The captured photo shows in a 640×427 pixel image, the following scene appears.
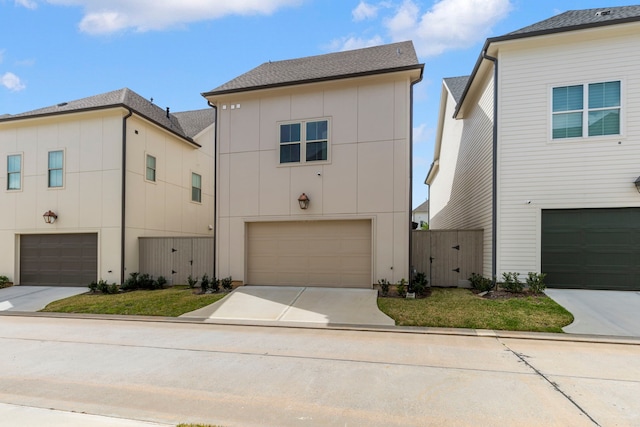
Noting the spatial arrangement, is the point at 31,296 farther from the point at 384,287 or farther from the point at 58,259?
the point at 384,287

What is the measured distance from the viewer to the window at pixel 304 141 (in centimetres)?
1084

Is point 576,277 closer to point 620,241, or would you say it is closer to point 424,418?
point 620,241

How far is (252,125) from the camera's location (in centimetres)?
1145

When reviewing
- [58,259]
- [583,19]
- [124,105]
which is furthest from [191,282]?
[583,19]

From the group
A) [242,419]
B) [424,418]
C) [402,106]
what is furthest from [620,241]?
[242,419]

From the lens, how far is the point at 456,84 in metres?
17.2

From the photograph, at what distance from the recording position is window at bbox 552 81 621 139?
9.09 metres

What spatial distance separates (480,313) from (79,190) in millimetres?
13772

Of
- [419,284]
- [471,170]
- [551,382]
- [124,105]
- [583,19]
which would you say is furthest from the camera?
[471,170]

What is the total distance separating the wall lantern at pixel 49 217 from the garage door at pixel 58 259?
0.62 meters

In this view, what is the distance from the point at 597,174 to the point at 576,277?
271cm

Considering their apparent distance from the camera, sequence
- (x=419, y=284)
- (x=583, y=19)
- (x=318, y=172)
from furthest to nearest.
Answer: (x=318, y=172) < (x=419, y=284) < (x=583, y=19)

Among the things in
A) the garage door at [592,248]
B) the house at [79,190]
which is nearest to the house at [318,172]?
Result: the garage door at [592,248]

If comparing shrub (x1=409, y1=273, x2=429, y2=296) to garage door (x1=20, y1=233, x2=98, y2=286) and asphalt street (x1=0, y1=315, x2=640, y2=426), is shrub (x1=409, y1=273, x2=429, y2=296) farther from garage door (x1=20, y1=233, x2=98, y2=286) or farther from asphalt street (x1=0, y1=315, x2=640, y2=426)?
garage door (x1=20, y1=233, x2=98, y2=286)
